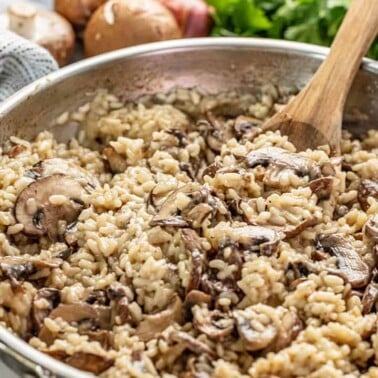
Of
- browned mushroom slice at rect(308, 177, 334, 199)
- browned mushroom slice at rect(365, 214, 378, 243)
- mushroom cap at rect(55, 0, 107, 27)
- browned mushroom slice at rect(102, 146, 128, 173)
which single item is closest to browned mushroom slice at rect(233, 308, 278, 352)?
browned mushroom slice at rect(365, 214, 378, 243)

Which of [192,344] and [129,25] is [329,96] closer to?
[192,344]

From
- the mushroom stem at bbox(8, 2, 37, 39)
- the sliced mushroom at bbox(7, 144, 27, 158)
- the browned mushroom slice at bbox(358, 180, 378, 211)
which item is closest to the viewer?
the browned mushroom slice at bbox(358, 180, 378, 211)

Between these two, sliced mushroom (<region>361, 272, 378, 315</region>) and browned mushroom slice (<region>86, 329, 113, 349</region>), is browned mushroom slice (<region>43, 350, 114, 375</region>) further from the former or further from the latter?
sliced mushroom (<region>361, 272, 378, 315</region>)

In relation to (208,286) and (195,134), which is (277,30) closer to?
(195,134)

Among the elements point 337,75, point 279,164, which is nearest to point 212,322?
point 279,164

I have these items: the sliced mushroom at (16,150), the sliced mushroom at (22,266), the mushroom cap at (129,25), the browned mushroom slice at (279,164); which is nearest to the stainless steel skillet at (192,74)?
the sliced mushroom at (16,150)

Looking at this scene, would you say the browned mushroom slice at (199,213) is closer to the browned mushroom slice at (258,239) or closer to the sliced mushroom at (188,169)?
the browned mushroom slice at (258,239)
